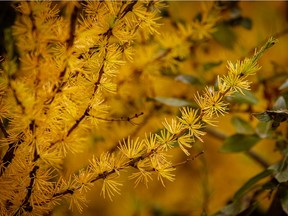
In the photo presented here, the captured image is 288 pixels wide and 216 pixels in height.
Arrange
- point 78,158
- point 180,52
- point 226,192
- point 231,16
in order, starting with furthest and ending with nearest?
point 226,192 < point 78,158 < point 231,16 < point 180,52

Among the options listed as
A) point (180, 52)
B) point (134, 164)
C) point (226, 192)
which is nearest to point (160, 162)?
point (134, 164)

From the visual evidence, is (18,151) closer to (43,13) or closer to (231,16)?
(43,13)

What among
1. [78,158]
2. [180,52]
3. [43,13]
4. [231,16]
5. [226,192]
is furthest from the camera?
[226,192]

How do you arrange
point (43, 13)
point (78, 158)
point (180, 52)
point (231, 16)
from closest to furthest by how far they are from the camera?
point (43, 13) < point (180, 52) < point (231, 16) < point (78, 158)

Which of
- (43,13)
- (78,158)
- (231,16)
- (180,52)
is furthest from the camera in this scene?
(78,158)

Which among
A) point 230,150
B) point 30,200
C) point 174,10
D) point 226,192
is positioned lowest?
point 226,192

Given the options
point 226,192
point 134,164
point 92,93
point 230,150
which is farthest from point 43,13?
point 226,192

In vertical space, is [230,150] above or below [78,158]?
above

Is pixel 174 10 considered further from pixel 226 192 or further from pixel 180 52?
pixel 226 192

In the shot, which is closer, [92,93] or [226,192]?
[92,93]
